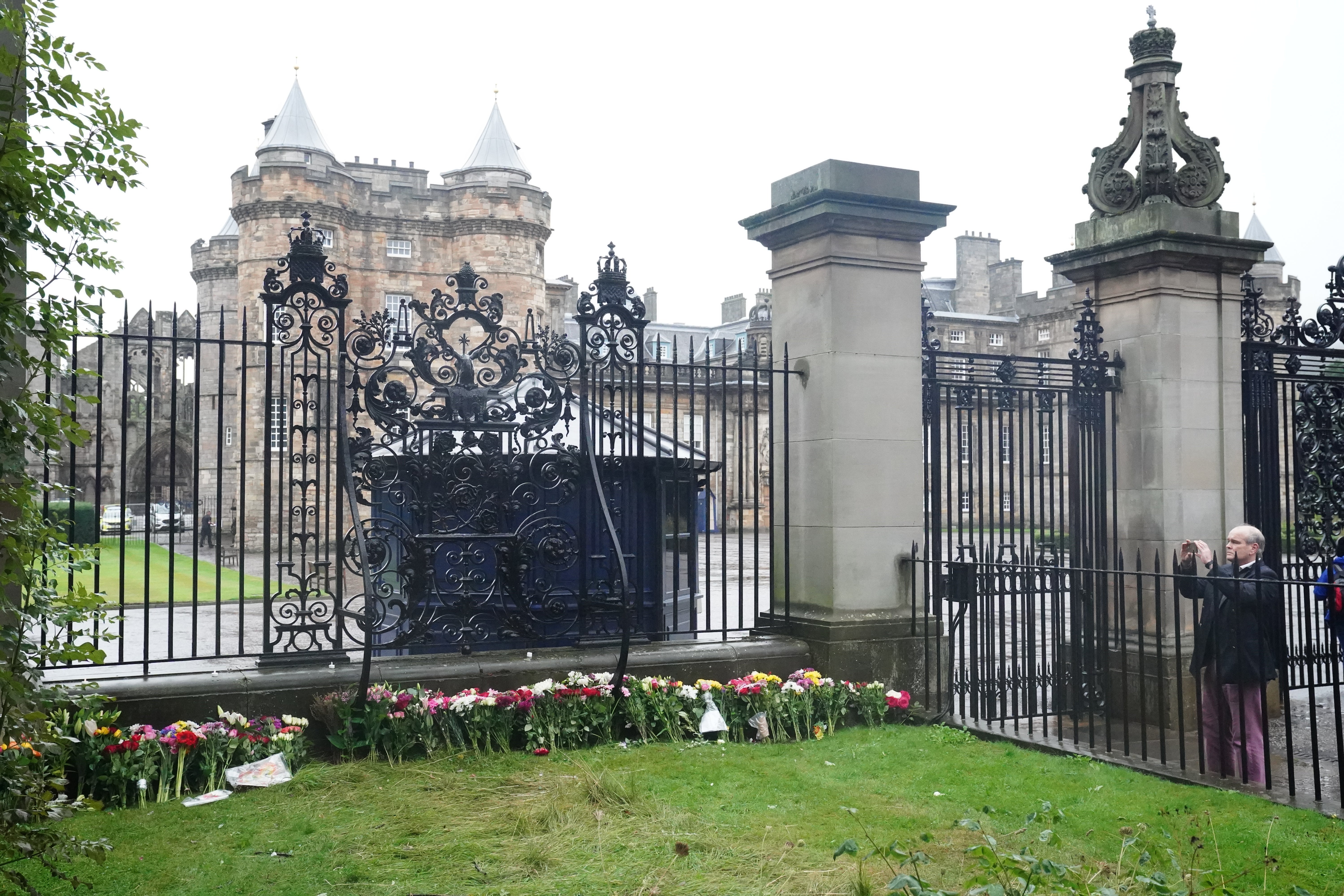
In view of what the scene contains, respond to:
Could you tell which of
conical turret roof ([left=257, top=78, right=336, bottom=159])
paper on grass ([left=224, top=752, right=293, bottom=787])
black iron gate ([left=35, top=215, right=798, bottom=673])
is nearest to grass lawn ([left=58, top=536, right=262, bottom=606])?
black iron gate ([left=35, top=215, right=798, bottom=673])

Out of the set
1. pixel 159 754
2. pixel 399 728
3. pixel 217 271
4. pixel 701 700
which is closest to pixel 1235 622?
pixel 701 700

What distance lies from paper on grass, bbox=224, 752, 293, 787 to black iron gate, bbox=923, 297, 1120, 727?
171 inches

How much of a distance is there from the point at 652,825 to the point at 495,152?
126ft

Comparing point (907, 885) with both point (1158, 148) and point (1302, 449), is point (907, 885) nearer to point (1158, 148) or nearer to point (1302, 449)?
point (1158, 148)

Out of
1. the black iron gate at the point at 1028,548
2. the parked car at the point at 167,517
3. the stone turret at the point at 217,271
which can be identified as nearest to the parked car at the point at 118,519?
the parked car at the point at 167,517

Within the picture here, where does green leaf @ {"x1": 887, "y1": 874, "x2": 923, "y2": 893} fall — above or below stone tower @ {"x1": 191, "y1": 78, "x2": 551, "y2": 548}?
below

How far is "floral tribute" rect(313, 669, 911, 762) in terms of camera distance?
6.51m

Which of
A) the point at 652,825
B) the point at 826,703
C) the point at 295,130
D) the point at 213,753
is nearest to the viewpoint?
the point at 652,825

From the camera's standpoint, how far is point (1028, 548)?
368 inches

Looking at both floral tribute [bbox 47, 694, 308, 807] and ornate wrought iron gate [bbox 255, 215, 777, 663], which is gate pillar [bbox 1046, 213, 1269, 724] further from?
floral tribute [bbox 47, 694, 308, 807]

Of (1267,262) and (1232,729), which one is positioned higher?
(1267,262)

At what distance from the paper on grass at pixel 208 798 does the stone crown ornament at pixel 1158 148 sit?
7.74 meters

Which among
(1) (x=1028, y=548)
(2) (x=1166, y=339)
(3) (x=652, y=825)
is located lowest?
(3) (x=652, y=825)

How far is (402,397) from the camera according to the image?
738 centimetres
